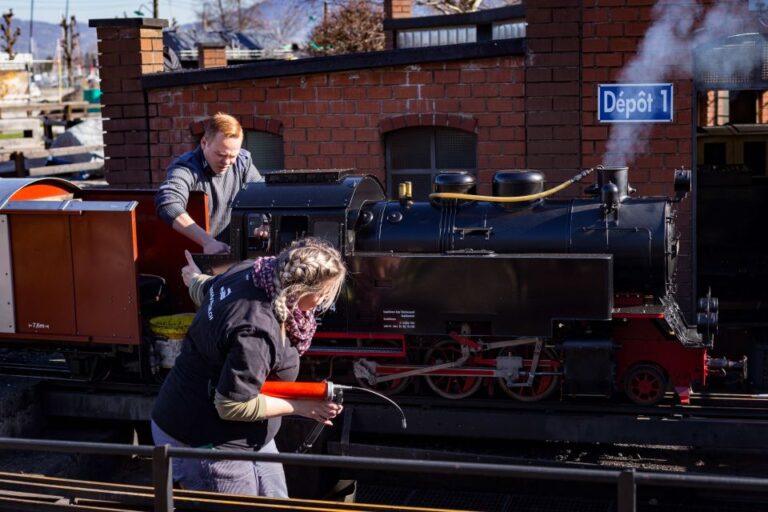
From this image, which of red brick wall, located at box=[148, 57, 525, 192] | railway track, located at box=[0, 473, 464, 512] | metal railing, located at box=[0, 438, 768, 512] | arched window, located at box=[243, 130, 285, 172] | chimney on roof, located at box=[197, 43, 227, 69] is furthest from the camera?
chimney on roof, located at box=[197, 43, 227, 69]

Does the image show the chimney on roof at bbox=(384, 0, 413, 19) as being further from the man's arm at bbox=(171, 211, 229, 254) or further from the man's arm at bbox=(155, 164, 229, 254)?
the man's arm at bbox=(171, 211, 229, 254)

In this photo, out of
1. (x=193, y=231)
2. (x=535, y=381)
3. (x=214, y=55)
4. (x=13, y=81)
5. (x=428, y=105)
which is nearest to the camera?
(x=193, y=231)

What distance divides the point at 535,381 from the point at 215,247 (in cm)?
249

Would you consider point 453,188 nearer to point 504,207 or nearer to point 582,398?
point 504,207

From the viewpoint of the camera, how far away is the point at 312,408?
13.7 feet

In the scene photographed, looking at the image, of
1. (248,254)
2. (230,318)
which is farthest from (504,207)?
(230,318)

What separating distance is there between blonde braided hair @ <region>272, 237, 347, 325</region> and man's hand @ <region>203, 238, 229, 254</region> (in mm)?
3440

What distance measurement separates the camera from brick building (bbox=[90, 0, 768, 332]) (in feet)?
31.8

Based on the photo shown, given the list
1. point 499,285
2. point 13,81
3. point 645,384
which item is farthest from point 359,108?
point 13,81

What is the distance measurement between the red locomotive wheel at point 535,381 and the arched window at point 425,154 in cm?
333

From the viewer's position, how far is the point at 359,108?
417 inches

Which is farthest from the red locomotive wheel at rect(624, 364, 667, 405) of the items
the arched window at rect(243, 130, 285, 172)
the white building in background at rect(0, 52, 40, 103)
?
the white building in background at rect(0, 52, 40, 103)

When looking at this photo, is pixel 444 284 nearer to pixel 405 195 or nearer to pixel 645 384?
pixel 405 195

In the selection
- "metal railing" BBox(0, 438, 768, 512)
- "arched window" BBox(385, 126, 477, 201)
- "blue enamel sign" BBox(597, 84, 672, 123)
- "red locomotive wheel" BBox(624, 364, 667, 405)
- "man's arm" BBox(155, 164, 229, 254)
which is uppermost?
"blue enamel sign" BBox(597, 84, 672, 123)
